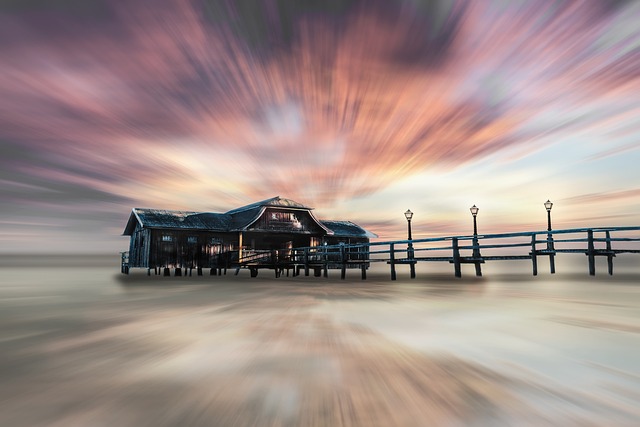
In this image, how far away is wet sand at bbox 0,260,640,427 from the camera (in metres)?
2.74

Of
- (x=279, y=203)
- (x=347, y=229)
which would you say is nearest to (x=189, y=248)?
(x=279, y=203)

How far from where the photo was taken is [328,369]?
3.86m

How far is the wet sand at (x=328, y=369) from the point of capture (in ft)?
8.98

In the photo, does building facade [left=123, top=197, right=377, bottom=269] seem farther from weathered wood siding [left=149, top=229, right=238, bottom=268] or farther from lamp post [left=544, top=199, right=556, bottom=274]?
lamp post [left=544, top=199, right=556, bottom=274]

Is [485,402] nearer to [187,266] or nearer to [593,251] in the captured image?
[593,251]

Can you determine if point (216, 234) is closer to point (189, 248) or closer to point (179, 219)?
point (189, 248)

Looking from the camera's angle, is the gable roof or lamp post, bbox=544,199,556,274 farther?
the gable roof

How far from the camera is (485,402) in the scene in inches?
115

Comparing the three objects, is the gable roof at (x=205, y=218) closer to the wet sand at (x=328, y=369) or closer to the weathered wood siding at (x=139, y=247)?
the weathered wood siding at (x=139, y=247)

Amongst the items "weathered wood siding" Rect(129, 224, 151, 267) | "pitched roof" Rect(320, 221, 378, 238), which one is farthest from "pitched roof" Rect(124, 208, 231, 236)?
"pitched roof" Rect(320, 221, 378, 238)

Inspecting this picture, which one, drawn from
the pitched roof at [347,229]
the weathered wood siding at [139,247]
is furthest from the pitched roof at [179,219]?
the pitched roof at [347,229]

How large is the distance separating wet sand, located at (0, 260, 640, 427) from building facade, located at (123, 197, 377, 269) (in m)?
21.2

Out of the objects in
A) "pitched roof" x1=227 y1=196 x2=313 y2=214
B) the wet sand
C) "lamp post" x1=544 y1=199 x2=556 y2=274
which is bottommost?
the wet sand

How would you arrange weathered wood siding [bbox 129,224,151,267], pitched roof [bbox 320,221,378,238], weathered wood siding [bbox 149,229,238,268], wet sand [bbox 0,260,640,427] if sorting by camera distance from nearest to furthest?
wet sand [bbox 0,260,640,427]
weathered wood siding [bbox 149,229,238,268]
weathered wood siding [bbox 129,224,151,267]
pitched roof [bbox 320,221,378,238]
